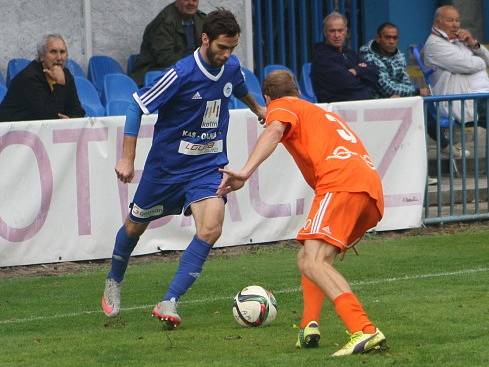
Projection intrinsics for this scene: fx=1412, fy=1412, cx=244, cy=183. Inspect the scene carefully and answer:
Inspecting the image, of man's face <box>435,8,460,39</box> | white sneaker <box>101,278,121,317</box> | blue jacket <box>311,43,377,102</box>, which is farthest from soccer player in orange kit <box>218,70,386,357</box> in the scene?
man's face <box>435,8,460,39</box>

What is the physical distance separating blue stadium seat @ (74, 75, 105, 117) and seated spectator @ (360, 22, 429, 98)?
293 cm

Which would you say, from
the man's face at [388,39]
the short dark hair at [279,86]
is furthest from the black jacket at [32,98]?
the short dark hair at [279,86]

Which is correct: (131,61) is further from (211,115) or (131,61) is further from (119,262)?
(211,115)

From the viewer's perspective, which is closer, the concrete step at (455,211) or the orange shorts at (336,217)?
the orange shorts at (336,217)

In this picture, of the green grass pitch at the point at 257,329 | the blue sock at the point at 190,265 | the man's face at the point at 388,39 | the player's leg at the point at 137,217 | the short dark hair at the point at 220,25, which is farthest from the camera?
the man's face at the point at 388,39

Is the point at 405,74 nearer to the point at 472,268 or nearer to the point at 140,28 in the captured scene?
the point at 140,28

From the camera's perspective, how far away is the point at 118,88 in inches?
562

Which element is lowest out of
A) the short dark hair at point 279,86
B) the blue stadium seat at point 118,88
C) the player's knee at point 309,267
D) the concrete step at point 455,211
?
the concrete step at point 455,211

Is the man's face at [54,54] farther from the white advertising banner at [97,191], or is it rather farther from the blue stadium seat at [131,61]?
the blue stadium seat at [131,61]

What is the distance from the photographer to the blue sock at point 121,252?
31.2 ft

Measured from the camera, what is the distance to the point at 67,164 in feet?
39.6

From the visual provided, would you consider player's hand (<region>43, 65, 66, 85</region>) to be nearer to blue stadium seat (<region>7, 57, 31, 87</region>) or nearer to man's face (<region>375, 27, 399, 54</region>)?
blue stadium seat (<region>7, 57, 31, 87</region>)

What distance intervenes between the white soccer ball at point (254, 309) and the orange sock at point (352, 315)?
1.34 meters

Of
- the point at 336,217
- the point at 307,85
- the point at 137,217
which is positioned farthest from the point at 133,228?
the point at 307,85
